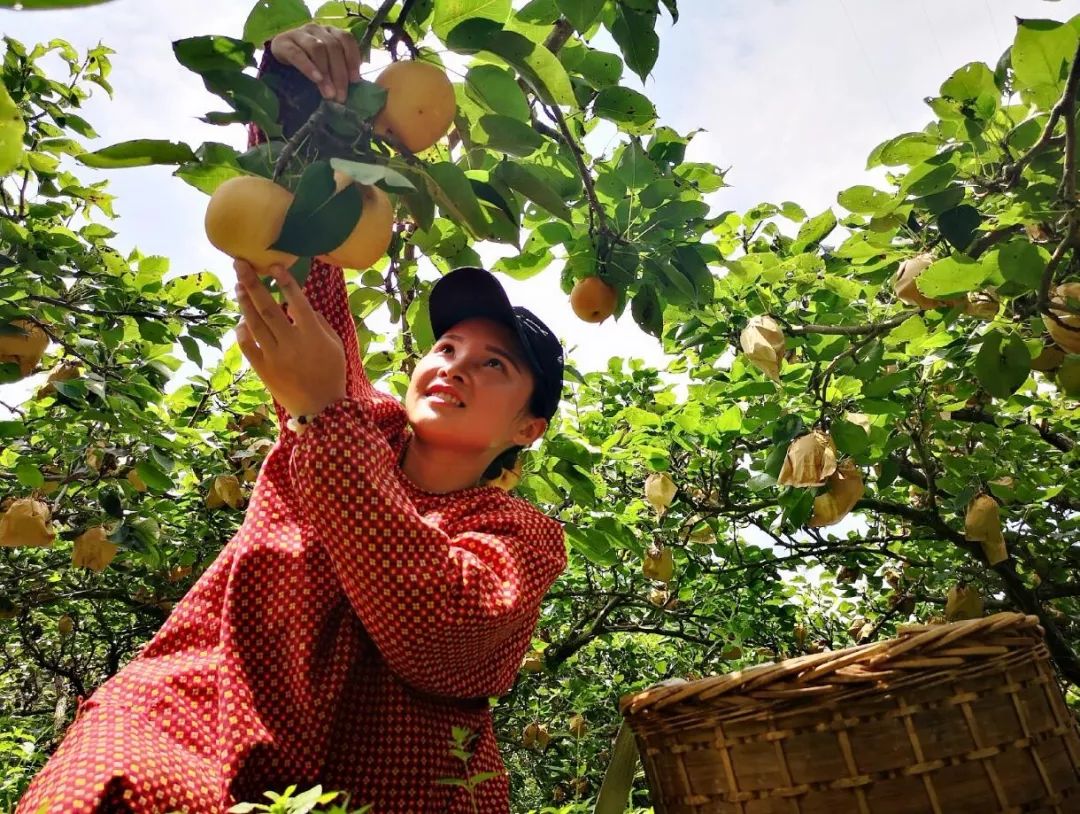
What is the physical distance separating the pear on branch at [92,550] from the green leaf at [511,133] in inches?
94.8

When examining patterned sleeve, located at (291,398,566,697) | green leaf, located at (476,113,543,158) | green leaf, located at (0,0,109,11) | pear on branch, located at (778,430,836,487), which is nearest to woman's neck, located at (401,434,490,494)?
patterned sleeve, located at (291,398,566,697)

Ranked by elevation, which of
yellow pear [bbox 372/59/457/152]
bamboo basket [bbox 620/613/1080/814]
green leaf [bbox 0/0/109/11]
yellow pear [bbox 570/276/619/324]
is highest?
yellow pear [bbox 570/276/619/324]

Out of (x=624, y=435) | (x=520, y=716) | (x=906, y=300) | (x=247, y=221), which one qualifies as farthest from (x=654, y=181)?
(x=520, y=716)

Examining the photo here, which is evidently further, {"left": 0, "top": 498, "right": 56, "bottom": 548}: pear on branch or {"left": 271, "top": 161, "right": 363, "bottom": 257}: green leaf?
{"left": 0, "top": 498, "right": 56, "bottom": 548}: pear on branch

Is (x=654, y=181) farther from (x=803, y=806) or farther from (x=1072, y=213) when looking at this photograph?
(x=803, y=806)

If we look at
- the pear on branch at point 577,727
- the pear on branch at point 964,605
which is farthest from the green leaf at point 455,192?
the pear on branch at point 577,727

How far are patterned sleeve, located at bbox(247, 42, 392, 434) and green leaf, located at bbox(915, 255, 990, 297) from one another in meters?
0.93

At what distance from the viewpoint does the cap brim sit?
134 centimetres

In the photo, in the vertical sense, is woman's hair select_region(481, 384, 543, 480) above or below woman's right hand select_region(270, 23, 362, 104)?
below

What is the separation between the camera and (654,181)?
1.39 metres

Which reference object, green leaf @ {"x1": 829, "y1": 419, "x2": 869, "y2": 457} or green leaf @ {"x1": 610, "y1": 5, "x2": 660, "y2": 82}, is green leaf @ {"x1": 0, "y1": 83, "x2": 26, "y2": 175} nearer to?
green leaf @ {"x1": 610, "y1": 5, "x2": 660, "y2": 82}

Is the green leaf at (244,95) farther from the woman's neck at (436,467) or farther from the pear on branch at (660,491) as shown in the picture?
the pear on branch at (660,491)

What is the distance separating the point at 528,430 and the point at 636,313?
0.30 metres

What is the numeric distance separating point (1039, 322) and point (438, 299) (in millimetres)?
1266
